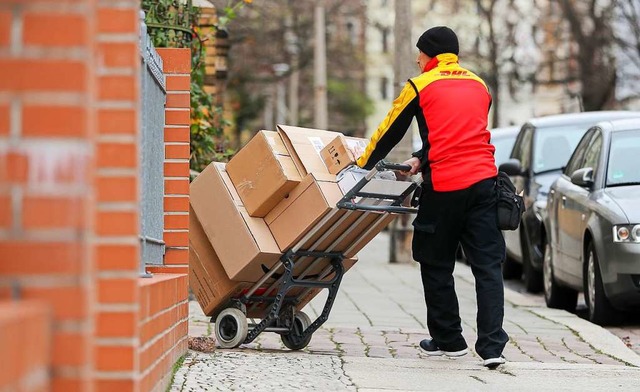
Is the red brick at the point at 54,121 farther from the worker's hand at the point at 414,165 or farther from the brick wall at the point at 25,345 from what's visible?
the worker's hand at the point at 414,165

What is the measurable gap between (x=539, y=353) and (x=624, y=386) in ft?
6.25

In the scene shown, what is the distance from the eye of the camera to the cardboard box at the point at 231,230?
7820 mm

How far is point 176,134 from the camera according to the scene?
294 inches

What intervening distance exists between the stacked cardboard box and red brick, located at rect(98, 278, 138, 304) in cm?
375

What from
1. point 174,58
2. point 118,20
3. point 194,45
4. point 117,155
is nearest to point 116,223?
point 117,155

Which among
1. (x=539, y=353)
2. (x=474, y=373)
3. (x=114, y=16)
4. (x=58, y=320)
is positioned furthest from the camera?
(x=539, y=353)

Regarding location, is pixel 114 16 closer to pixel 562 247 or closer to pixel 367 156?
pixel 367 156

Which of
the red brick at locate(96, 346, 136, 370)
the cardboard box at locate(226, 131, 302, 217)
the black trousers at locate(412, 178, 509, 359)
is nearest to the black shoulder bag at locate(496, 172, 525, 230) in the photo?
the black trousers at locate(412, 178, 509, 359)

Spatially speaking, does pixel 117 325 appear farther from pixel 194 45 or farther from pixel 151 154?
pixel 194 45

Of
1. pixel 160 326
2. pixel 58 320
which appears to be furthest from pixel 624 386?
pixel 58 320

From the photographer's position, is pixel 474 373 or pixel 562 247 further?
pixel 562 247

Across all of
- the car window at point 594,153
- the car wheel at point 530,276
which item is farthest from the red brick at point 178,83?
the car wheel at point 530,276

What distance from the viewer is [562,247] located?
1262cm

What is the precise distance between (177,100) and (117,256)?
3.65 metres
